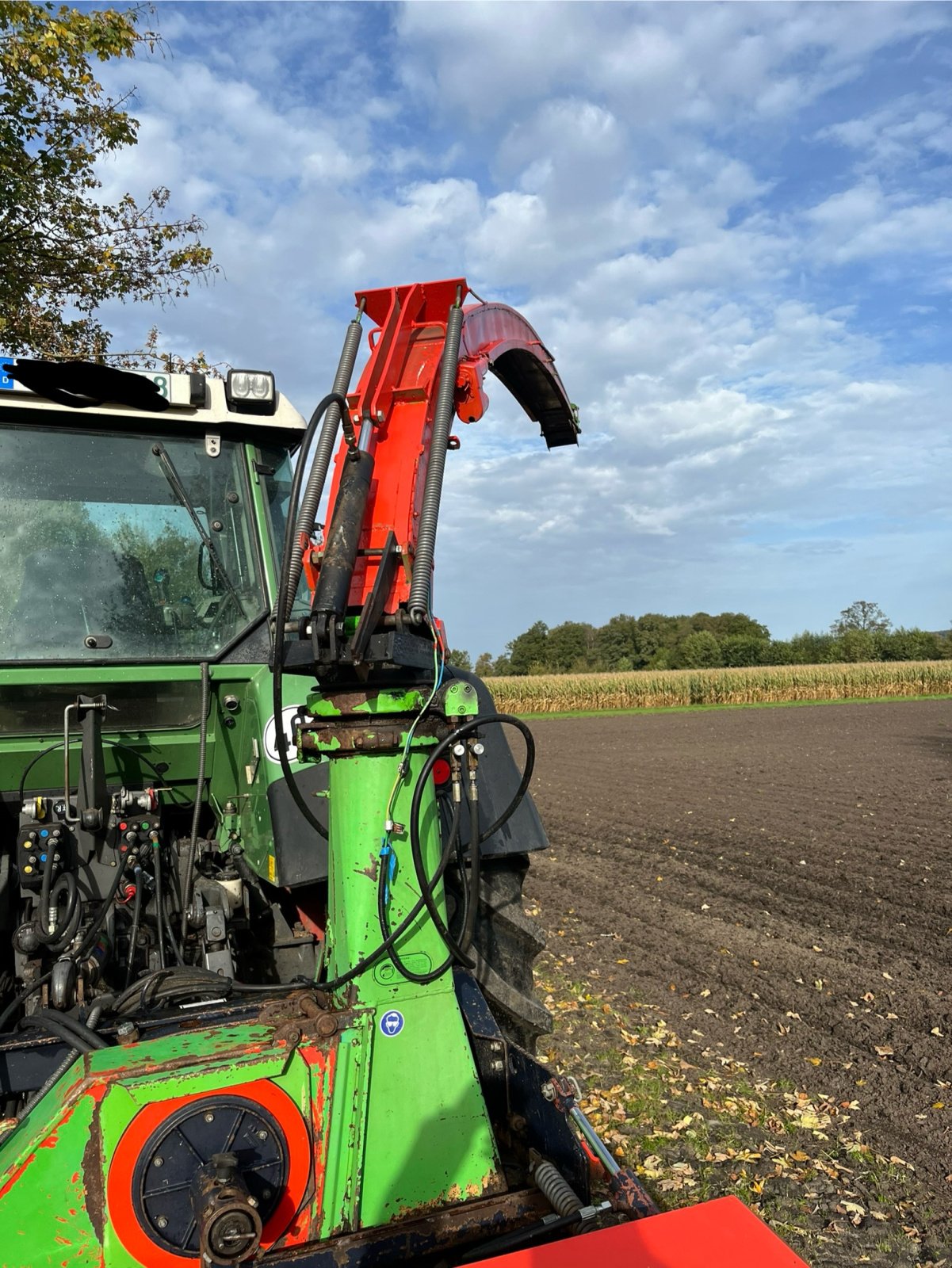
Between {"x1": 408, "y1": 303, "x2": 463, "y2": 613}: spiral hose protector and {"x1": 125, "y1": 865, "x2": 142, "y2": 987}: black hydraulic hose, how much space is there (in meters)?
1.47

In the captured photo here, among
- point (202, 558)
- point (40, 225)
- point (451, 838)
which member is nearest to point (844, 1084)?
point (451, 838)

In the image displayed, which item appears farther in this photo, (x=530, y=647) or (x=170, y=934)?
(x=530, y=647)

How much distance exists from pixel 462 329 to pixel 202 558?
1.38 meters

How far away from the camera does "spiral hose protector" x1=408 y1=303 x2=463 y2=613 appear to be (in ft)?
7.70

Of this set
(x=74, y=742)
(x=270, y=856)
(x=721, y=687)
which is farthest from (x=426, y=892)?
(x=721, y=687)

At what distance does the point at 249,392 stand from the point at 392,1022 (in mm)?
2286

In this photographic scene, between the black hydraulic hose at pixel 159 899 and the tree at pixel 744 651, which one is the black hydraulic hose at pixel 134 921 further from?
the tree at pixel 744 651

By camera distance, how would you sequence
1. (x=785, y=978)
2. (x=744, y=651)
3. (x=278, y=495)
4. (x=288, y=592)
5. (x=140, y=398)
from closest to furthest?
1. (x=288, y=592)
2. (x=140, y=398)
3. (x=278, y=495)
4. (x=785, y=978)
5. (x=744, y=651)

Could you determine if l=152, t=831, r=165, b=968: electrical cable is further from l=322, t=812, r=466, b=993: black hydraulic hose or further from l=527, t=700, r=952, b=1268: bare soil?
l=527, t=700, r=952, b=1268: bare soil

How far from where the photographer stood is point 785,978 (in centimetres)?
563

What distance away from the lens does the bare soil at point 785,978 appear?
3549 millimetres

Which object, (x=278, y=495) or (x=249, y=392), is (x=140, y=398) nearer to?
(x=249, y=392)

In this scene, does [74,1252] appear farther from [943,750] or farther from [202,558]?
[943,750]

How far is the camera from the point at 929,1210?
3299 millimetres
